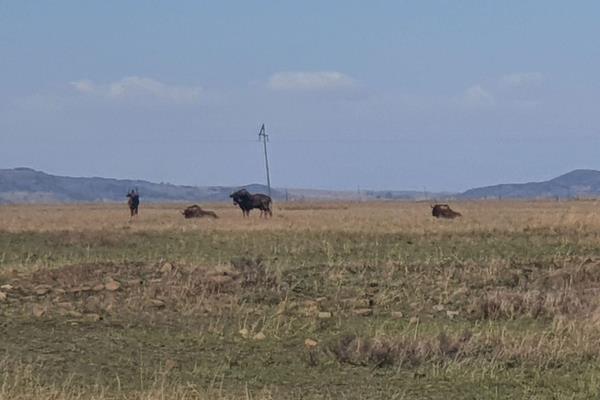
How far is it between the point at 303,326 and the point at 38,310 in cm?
395

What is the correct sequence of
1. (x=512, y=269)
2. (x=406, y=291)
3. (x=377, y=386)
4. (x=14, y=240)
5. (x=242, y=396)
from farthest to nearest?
(x=14, y=240), (x=512, y=269), (x=406, y=291), (x=377, y=386), (x=242, y=396)

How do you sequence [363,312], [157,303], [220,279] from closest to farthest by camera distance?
[363,312], [157,303], [220,279]

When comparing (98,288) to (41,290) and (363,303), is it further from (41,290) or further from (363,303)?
(363,303)

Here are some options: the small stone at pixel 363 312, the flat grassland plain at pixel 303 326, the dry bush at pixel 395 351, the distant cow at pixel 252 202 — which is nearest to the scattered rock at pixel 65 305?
the flat grassland plain at pixel 303 326

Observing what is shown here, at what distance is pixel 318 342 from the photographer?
14367mm

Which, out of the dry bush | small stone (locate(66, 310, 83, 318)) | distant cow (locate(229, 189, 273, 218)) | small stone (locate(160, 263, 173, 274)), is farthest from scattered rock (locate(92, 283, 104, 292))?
distant cow (locate(229, 189, 273, 218))

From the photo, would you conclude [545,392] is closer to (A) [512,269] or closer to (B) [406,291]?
(B) [406,291]

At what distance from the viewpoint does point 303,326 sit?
15734 mm

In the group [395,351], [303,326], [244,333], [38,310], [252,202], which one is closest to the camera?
[395,351]

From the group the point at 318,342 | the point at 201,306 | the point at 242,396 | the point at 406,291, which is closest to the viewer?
the point at 242,396

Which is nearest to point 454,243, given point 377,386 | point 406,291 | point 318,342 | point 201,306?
point 406,291

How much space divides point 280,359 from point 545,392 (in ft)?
11.0

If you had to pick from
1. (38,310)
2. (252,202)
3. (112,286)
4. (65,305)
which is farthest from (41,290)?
(252,202)

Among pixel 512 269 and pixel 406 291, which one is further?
pixel 512 269
